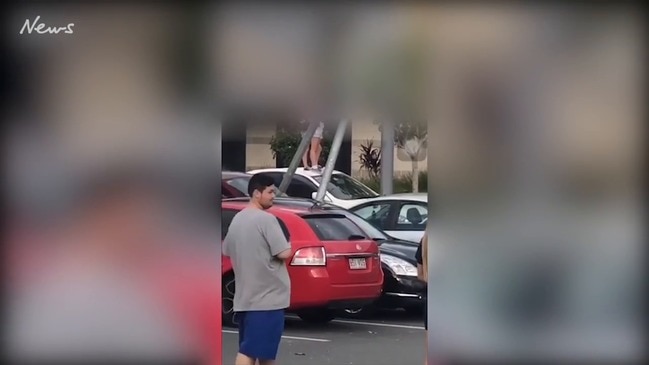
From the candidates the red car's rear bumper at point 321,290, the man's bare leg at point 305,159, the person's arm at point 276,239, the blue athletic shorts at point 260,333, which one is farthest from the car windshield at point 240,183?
the blue athletic shorts at point 260,333

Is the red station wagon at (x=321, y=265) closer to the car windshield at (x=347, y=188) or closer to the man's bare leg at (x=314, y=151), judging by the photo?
the car windshield at (x=347, y=188)

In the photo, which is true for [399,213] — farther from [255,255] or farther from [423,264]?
[255,255]

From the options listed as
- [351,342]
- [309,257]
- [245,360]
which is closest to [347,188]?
[309,257]

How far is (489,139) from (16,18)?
283 cm

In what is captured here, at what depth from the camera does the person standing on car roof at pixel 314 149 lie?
5.08 metres

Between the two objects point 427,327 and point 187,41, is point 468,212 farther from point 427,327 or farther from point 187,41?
point 187,41

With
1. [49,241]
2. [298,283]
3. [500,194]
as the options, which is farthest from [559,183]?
[49,241]

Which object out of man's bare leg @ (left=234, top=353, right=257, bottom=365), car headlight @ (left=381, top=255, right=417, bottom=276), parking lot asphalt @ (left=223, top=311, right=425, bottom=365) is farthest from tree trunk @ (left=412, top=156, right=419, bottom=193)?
man's bare leg @ (left=234, top=353, right=257, bottom=365)

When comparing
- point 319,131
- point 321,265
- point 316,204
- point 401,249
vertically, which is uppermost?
point 319,131

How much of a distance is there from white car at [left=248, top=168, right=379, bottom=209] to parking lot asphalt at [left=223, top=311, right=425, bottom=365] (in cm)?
71

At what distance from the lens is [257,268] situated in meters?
5.14

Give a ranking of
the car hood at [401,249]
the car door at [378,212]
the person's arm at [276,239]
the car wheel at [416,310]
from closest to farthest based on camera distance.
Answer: the car wheel at [416,310] → the person's arm at [276,239] → the car hood at [401,249] → the car door at [378,212]

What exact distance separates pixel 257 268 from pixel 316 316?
1.63 feet

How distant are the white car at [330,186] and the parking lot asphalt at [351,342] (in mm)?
713
